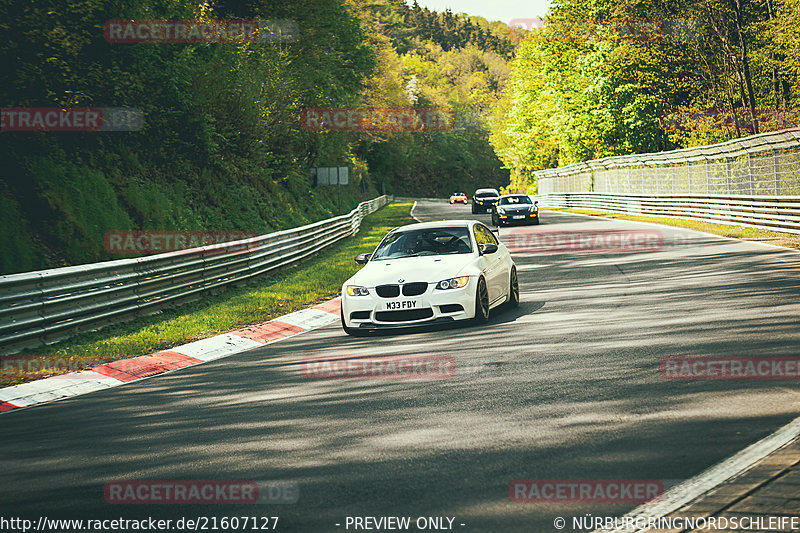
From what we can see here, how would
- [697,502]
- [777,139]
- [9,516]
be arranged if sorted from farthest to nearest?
[777,139]
[9,516]
[697,502]

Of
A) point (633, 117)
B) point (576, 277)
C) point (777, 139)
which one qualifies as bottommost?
point (576, 277)

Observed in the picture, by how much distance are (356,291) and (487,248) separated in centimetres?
223

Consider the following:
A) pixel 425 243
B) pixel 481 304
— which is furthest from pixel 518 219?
pixel 481 304

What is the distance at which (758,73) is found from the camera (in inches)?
1879

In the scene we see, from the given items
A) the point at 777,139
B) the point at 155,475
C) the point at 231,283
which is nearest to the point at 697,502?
the point at 155,475

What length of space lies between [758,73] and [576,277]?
3652cm

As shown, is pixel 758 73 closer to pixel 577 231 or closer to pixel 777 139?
pixel 577 231

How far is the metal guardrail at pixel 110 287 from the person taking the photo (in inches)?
438
